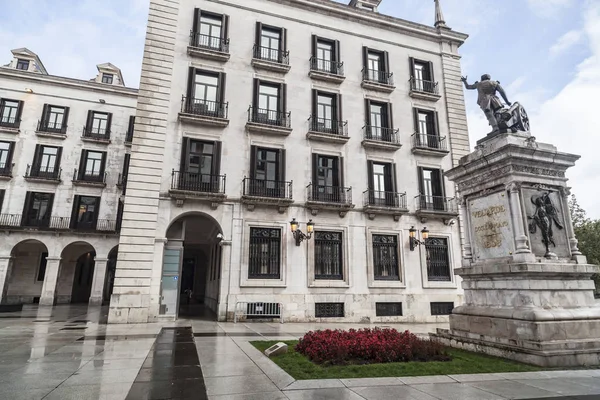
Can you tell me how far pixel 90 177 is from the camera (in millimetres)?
31500

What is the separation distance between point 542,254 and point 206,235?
19.2m

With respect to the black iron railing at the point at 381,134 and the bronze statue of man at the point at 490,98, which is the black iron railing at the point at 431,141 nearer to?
the black iron railing at the point at 381,134

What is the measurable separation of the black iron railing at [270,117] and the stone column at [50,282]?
21900mm

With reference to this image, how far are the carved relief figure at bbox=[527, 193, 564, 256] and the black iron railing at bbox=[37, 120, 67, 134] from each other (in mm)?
35647

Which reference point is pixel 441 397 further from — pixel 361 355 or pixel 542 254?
pixel 542 254

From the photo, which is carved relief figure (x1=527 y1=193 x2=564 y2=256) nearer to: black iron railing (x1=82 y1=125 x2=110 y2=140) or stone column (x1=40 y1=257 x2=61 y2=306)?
stone column (x1=40 y1=257 x2=61 y2=306)

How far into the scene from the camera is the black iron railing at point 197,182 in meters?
17.4

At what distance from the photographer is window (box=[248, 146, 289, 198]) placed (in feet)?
61.1

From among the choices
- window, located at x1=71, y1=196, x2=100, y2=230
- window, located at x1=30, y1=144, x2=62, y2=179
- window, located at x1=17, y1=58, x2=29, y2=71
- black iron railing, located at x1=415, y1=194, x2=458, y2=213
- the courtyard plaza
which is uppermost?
window, located at x1=17, y1=58, x2=29, y2=71

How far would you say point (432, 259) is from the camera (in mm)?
20766

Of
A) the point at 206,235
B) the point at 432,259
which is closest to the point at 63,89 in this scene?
the point at 206,235

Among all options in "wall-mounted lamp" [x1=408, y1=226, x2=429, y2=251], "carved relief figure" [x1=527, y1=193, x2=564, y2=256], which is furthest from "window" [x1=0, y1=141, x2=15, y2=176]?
"carved relief figure" [x1=527, y1=193, x2=564, y2=256]

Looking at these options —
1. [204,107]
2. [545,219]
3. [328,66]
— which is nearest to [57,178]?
[204,107]

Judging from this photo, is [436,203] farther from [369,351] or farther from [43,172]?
[43,172]
